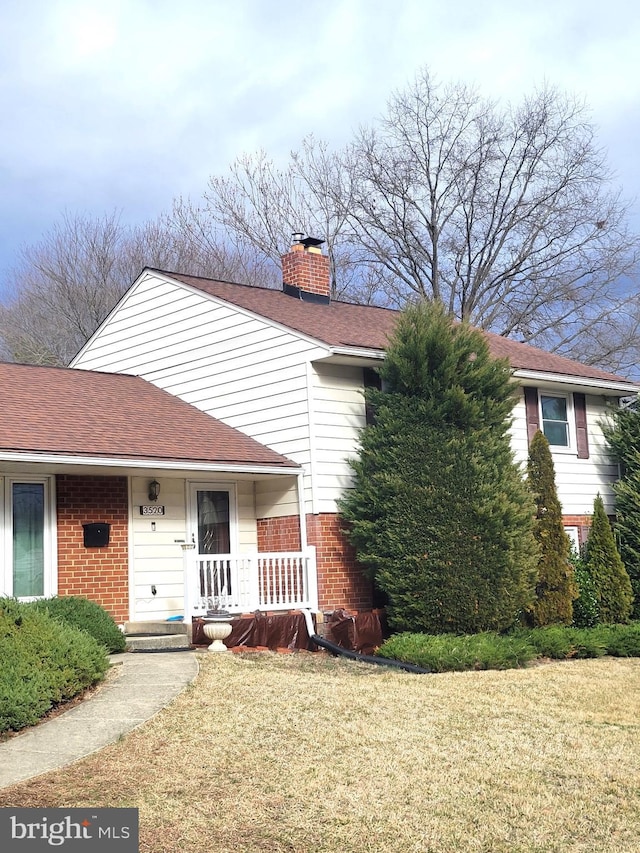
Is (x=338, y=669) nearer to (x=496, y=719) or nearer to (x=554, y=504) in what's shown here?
(x=496, y=719)

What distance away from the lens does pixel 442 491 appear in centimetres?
1391

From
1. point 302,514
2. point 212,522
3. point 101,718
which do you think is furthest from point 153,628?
point 101,718

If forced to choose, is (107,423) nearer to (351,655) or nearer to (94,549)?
(94,549)

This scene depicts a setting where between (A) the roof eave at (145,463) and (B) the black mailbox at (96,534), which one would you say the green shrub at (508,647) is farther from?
(B) the black mailbox at (96,534)

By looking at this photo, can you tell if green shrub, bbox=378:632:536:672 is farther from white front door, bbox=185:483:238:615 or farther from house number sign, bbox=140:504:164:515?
house number sign, bbox=140:504:164:515

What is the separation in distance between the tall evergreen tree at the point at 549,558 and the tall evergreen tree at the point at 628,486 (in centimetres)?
227

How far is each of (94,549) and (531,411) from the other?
859 centimetres

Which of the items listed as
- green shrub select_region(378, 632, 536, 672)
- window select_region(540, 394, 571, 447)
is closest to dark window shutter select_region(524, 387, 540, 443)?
window select_region(540, 394, 571, 447)

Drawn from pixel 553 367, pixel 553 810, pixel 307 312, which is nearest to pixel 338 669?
pixel 553 810

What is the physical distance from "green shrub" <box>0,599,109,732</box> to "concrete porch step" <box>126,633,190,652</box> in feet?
8.25

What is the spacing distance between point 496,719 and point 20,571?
23.2 ft

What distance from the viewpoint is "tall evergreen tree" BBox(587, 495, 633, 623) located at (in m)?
17.1

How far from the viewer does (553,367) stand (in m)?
19.0

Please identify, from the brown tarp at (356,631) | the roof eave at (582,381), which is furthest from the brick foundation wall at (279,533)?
the roof eave at (582,381)
